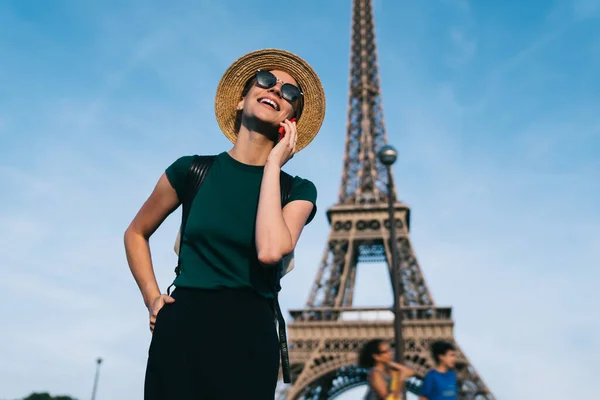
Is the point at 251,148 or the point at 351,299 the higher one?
the point at 351,299

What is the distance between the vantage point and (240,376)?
225 cm

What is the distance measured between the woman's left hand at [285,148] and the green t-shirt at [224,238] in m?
0.14

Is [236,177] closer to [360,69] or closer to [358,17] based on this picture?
[360,69]

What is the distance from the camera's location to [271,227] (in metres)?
2.33

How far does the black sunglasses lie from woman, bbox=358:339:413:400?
4535 millimetres

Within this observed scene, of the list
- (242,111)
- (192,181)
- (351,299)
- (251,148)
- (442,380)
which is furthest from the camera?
(351,299)

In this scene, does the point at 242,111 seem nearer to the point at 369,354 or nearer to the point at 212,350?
the point at 212,350

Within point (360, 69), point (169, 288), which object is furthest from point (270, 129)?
point (360, 69)

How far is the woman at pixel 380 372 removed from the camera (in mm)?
6789

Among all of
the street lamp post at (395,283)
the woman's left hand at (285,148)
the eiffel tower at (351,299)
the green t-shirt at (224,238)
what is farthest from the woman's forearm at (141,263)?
the eiffel tower at (351,299)

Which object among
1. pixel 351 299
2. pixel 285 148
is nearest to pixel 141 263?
pixel 285 148

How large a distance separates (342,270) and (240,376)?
4068 centimetres

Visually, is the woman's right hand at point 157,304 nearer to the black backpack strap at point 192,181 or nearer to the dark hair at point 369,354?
the black backpack strap at point 192,181

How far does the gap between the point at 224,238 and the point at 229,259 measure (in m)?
0.09
